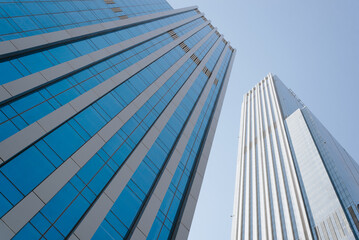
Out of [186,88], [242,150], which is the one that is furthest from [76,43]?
[242,150]

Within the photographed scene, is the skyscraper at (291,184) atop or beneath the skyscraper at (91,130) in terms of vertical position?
beneath

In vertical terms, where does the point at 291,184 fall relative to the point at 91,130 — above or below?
below

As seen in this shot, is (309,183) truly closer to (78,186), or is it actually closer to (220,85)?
(220,85)

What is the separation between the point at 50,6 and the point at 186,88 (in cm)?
2050

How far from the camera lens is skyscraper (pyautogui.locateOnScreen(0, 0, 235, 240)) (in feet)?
67.3

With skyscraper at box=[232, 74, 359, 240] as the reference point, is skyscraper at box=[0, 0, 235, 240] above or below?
above

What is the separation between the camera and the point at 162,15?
6538cm

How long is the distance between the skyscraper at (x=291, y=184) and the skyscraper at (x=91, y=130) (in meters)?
62.2

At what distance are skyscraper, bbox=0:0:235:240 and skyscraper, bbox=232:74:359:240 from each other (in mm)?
62201

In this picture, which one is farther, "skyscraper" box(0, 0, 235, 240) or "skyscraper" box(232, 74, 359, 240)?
"skyscraper" box(232, 74, 359, 240)

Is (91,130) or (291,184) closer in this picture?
(91,130)

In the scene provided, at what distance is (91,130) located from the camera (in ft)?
88.3

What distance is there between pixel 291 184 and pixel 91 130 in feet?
329

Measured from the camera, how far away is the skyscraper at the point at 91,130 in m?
20.5
